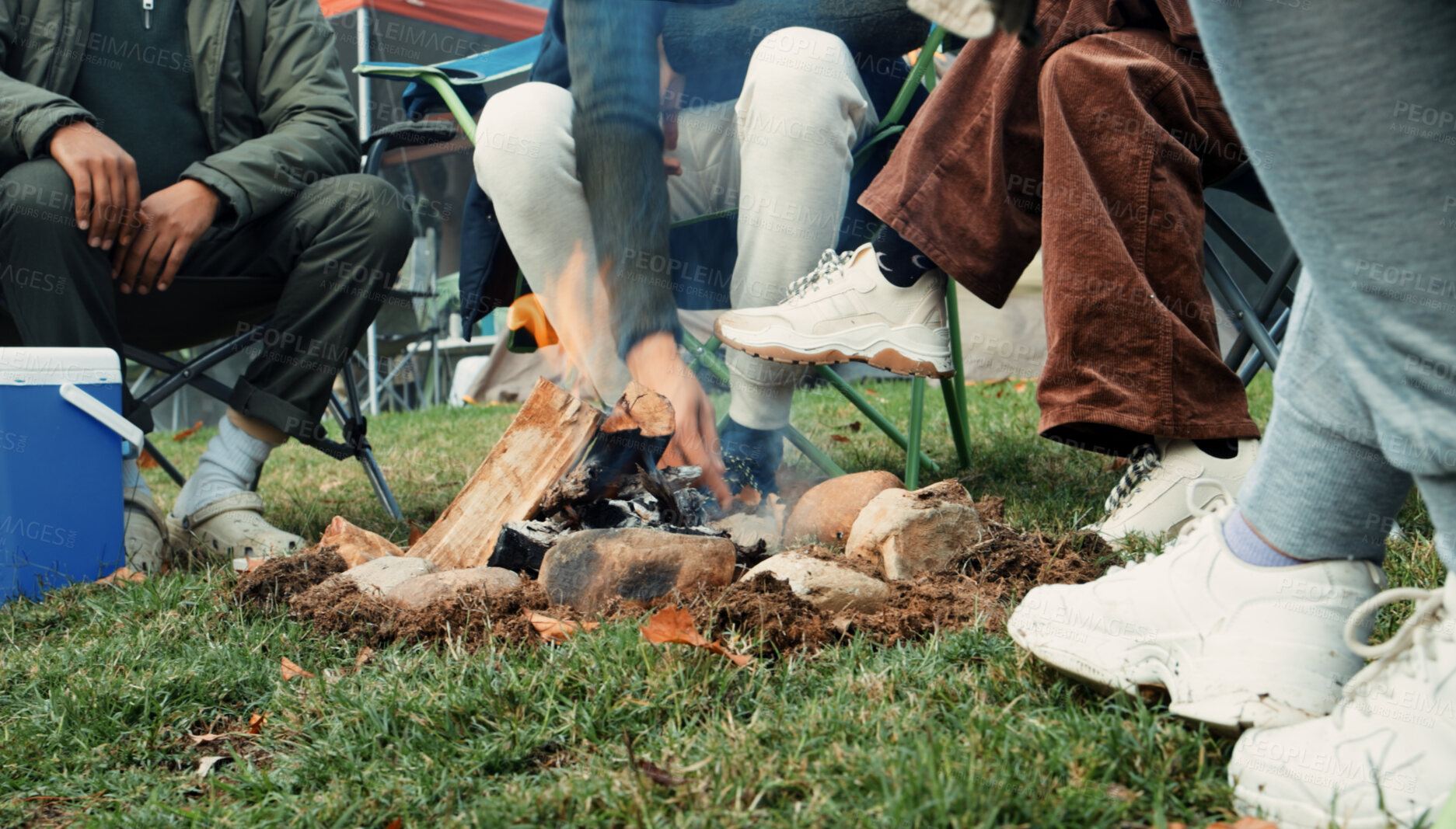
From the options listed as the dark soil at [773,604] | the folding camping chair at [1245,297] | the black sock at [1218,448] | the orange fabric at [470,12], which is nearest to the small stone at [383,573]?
the dark soil at [773,604]

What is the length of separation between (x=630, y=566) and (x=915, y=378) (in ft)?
3.39

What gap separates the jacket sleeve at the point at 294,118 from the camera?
7.17ft

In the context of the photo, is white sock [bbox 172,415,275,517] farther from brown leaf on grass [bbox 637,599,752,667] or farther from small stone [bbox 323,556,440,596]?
brown leaf on grass [bbox 637,599,752,667]

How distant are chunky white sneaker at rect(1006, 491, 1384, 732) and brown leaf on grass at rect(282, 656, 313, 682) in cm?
89

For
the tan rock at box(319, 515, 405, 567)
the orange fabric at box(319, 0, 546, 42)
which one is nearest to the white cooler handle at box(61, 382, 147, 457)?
the tan rock at box(319, 515, 405, 567)

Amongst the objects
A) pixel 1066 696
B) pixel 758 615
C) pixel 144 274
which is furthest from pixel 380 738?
pixel 144 274

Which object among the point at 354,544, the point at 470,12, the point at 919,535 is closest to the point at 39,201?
the point at 354,544

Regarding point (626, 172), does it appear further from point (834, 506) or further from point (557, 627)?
point (557, 627)

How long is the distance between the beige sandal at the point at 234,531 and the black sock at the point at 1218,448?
68.2 inches

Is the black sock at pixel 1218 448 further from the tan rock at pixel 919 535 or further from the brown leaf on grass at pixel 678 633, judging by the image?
the brown leaf on grass at pixel 678 633

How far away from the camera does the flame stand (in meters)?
2.40

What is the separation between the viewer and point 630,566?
4.59 ft

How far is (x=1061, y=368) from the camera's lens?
1552mm

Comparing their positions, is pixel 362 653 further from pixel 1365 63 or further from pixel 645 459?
pixel 1365 63
